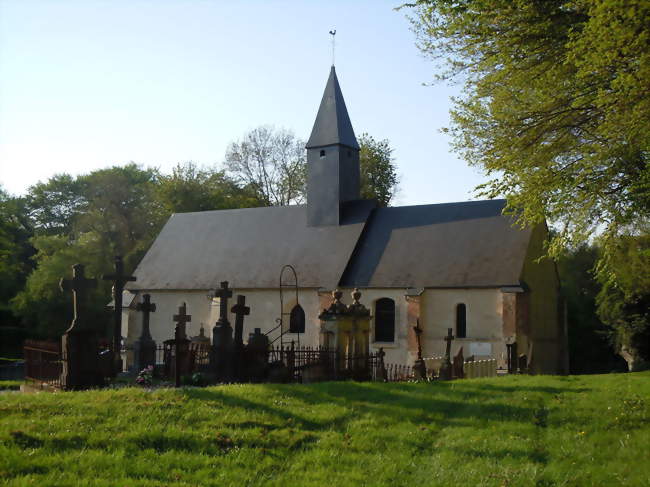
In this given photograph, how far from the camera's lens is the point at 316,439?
822 cm

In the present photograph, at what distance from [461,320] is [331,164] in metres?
10.2

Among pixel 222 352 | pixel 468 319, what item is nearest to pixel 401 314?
pixel 468 319

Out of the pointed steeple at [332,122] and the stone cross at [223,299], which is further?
the pointed steeple at [332,122]

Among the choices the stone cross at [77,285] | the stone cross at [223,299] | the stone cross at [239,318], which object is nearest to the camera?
the stone cross at [77,285]

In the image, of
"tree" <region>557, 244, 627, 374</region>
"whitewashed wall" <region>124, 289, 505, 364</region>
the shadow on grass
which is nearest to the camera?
the shadow on grass

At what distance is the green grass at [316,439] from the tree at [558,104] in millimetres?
5031

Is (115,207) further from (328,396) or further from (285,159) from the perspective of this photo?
(328,396)

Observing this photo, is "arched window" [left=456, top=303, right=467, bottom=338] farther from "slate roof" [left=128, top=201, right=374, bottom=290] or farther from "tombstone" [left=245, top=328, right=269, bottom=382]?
"tombstone" [left=245, top=328, right=269, bottom=382]

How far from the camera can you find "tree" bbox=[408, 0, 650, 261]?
428 inches

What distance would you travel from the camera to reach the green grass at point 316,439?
21.9 feet

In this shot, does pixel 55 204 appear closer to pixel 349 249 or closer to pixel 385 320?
pixel 349 249

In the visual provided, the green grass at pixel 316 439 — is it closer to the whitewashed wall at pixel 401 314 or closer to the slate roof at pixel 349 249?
the whitewashed wall at pixel 401 314

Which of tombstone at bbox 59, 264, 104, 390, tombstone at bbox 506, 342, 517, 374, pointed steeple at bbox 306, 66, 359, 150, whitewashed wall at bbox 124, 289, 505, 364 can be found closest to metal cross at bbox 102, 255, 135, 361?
tombstone at bbox 59, 264, 104, 390

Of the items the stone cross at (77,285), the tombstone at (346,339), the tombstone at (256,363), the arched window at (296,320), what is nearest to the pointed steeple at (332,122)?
the arched window at (296,320)
